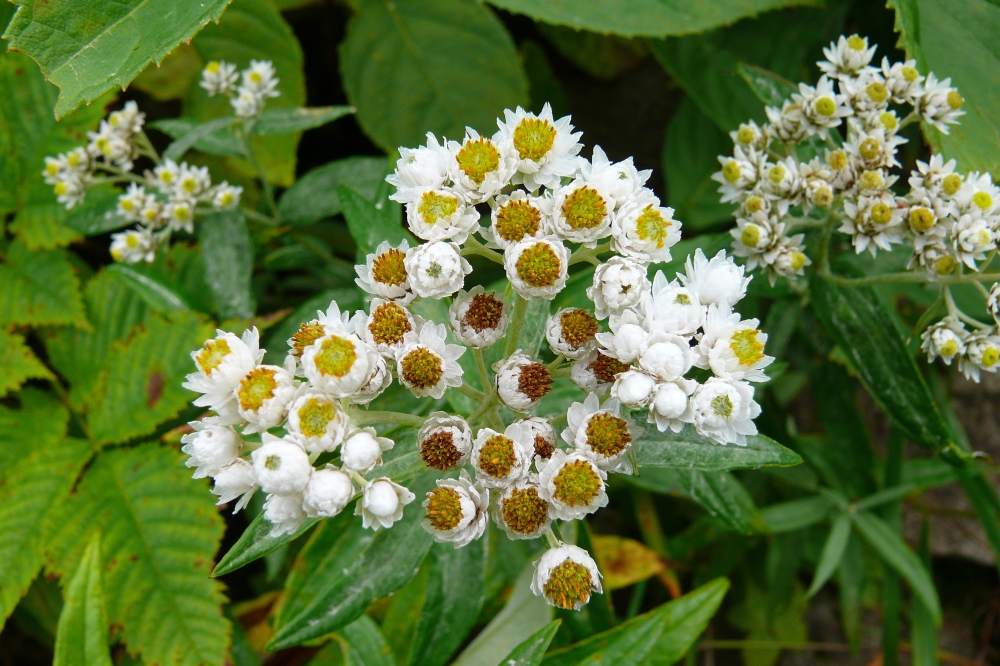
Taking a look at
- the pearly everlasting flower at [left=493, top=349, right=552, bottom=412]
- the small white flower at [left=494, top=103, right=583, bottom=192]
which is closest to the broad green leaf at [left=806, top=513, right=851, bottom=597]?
the pearly everlasting flower at [left=493, top=349, right=552, bottom=412]

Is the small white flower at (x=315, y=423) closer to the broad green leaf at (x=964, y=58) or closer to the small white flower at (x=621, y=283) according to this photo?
the small white flower at (x=621, y=283)

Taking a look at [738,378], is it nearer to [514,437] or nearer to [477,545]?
[514,437]

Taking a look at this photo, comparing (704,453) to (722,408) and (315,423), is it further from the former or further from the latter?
(315,423)

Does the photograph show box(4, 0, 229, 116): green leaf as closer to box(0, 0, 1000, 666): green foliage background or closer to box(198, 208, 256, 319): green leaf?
box(0, 0, 1000, 666): green foliage background

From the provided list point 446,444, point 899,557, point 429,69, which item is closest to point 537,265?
point 446,444

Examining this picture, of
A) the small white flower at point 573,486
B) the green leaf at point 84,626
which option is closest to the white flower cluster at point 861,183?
the small white flower at point 573,486
